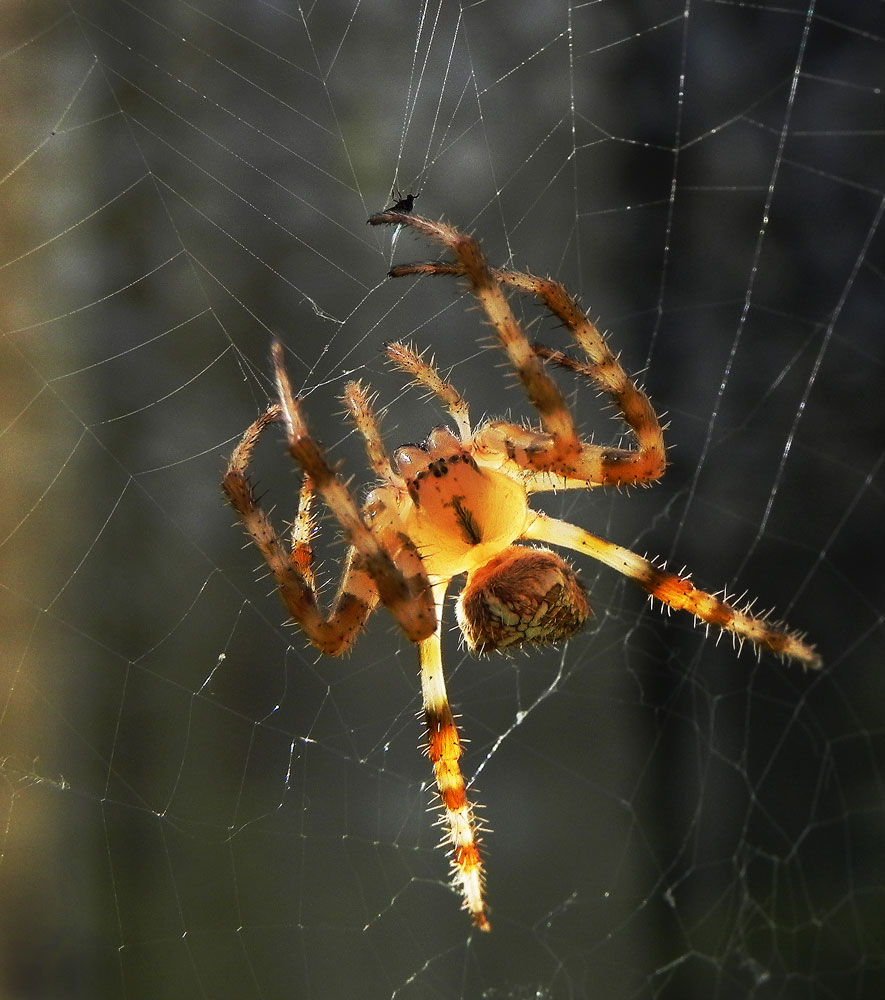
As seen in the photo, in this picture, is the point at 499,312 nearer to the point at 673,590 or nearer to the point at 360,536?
the point at 360,536

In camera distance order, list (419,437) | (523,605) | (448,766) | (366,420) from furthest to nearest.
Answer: (419,437) → (448,766) → (523,605) → (366,420)

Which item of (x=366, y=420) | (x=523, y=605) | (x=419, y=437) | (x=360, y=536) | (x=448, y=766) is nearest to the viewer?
(x=360, y=536)

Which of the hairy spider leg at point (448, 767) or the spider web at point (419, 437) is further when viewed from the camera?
the spider web at point (419, 437)

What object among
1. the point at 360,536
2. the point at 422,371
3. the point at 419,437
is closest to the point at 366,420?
the point at 422,371

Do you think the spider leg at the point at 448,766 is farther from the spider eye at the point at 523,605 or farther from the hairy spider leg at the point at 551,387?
the hairy spider leg at the point at 551,387

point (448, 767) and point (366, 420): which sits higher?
point (366, 420)

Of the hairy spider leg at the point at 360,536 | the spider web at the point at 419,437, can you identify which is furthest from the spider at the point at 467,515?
the spider web at the point at 419,437

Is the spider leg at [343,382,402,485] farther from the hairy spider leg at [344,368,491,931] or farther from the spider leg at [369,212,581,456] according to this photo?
the hairy spider leg at [344,368,491,931]

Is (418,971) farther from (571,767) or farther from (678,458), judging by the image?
(678,458)
